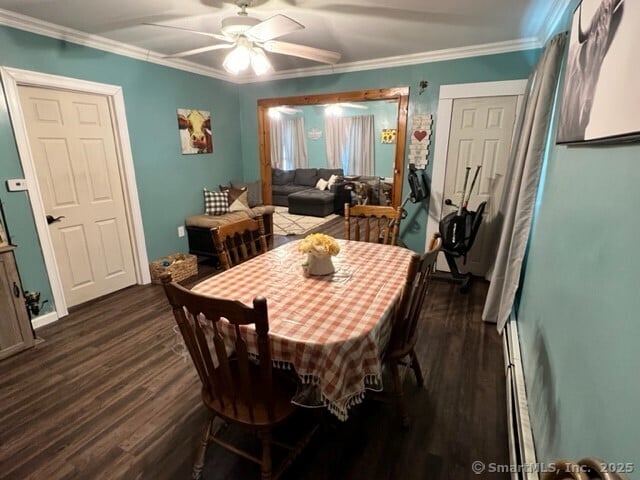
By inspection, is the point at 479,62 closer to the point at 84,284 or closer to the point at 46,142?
→ the point at 46,142

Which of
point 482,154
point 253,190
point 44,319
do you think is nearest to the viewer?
point 44,319

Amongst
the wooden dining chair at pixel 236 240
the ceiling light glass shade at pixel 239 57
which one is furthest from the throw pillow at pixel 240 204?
the ceiling light glass shade at pixel 239 57

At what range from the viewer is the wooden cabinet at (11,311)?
2.26m

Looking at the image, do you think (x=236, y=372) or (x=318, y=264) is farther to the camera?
(x=318, y=264)

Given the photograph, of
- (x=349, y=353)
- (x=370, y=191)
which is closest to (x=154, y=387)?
(x=349, y=353)

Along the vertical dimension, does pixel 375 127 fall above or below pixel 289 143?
above

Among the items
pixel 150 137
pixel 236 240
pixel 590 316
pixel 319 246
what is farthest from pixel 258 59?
pixel 590 316

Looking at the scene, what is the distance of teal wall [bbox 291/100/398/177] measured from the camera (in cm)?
781

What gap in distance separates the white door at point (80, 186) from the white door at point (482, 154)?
11.9ft

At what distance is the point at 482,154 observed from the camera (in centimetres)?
347

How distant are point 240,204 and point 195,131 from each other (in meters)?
1.08

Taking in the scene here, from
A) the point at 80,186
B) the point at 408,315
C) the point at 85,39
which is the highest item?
the point at 85,39

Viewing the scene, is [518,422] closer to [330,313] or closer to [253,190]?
[330,313]

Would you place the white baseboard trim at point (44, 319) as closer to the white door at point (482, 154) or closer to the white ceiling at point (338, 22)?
the white ceiling at point (338, 22)
